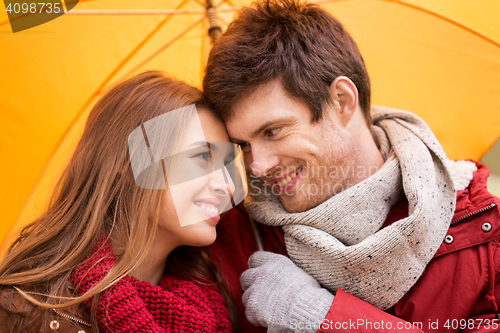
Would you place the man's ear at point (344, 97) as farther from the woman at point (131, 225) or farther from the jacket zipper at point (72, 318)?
the jacket zipper at point (72, 318)

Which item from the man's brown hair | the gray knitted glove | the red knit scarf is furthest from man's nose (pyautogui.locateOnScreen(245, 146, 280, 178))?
the red knit scarf

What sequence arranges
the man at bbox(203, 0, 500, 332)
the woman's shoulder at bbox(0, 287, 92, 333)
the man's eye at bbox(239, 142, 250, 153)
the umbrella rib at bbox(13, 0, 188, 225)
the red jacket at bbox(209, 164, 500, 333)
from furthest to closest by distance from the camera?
the man's eye at bbox(239, 142, 250, 153), the umbrella rib at bbox(13, 0, 188, 225), the man at bbox(203, 0, 500, 332), the red jacket at bbox(209, 164, 500, 333), the woman's shoulder at bbox(0, 287, 92, 333)

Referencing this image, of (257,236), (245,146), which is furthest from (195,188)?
(257,236)

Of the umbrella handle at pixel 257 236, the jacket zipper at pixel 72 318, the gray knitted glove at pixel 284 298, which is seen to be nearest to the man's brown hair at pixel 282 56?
the umbrella handle at pixel 257 236

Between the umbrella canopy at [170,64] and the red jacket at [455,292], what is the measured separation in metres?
0.62

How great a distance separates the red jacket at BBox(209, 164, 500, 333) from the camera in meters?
1.40

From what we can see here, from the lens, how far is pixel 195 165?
156 cm

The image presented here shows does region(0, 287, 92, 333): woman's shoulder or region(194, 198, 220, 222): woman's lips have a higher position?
region(194, 198, 220, 222): woman's lips

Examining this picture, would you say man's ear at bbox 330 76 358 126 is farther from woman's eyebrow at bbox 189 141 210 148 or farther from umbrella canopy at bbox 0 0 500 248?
woman's eyebrow at bbox 189 141 210 148

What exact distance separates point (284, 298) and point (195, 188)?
22.1 inches

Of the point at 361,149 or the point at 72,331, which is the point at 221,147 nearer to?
the point at 361,149

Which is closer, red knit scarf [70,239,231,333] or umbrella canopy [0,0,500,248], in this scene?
red knit scarf [70,239,231,333]

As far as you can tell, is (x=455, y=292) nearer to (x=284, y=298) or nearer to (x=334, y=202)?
(x=334, y=202)

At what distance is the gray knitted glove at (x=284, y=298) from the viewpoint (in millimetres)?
1404
